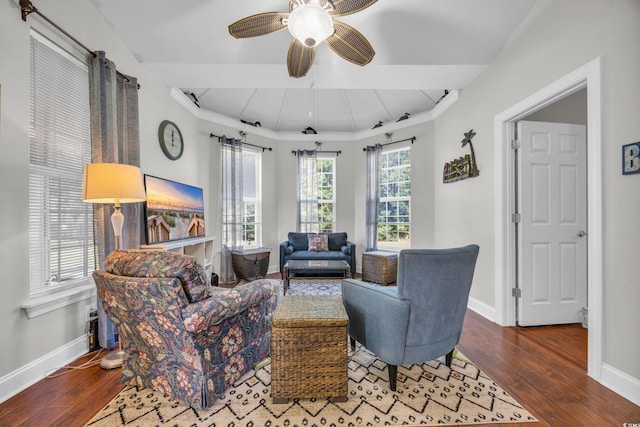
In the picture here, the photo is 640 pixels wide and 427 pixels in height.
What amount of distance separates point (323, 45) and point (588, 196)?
2.52 m

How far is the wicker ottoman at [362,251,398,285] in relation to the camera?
409 centimetres

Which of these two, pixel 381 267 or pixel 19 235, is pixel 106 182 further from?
pixel 381 267

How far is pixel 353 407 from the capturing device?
4.82ft

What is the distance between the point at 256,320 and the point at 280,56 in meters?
2.51

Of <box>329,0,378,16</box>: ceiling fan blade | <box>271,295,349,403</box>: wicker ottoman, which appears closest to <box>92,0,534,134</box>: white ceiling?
<box>329,0,378,16</box>: ceiling fan blade

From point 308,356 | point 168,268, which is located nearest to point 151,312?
point 168,268

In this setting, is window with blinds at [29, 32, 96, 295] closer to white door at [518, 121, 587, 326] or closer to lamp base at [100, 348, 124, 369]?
lamp base at [100, 348, 124, 369]

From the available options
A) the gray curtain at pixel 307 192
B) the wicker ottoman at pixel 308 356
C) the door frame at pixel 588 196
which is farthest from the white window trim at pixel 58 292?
the door frame at pixel 588 196

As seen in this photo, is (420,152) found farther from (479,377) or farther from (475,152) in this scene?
(479,377)

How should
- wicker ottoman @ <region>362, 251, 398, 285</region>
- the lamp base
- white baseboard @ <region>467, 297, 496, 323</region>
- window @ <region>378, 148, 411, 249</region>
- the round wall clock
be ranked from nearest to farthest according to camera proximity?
the lamp base < white baseboard @ <region>467, 297, 496, 323</region> < the round wall clock < wicker ottoman @ <region>362, 251, 398, 285</region> < window @ <region>378, 148, 411, 249</region>

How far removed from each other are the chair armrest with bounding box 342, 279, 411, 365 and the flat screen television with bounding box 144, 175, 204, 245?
2.22 metres

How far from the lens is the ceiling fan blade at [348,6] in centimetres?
161

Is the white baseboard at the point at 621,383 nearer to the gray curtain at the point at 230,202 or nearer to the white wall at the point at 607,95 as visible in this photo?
the white wall at the point at 607,95

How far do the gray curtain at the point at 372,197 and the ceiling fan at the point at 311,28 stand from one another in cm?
288
